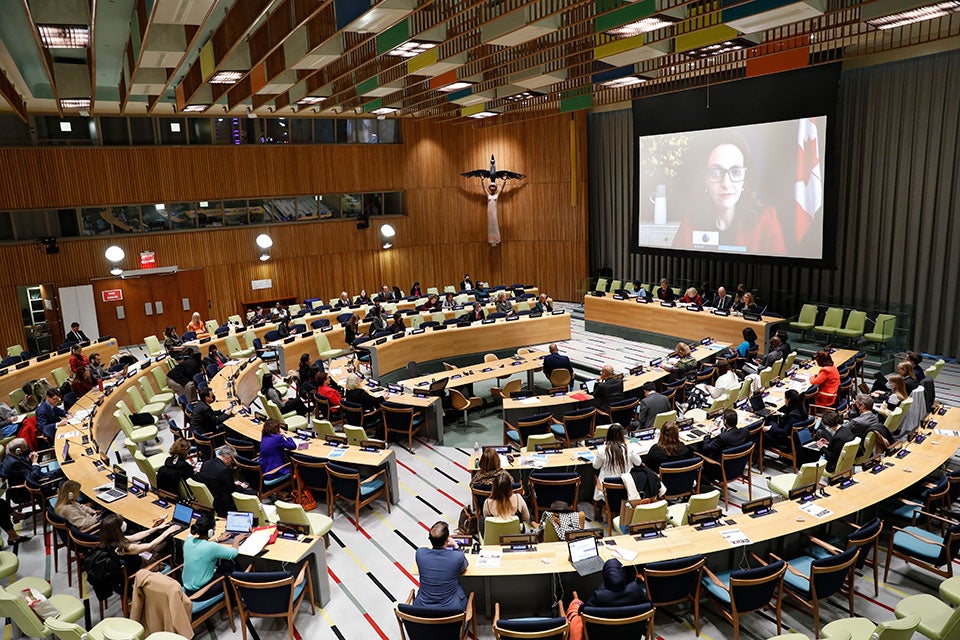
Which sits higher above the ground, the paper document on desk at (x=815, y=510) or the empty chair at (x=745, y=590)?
the paper document on desk at (x=815, y=510)

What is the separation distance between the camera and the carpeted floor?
6160 mm

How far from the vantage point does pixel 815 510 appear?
6465 mm

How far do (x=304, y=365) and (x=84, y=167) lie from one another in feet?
37.2

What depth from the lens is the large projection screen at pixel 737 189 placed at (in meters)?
14.7

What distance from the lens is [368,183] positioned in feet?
74.9

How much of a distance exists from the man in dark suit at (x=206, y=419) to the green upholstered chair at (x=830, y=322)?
12.9 m

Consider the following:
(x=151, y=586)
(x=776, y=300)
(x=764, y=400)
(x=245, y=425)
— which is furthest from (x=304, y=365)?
(x=776, y=300)

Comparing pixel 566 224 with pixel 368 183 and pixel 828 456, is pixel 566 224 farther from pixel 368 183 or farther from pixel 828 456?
pixel 828 456

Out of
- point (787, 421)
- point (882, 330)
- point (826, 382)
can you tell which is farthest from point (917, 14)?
point (882, 330)

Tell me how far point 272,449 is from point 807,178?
13.0 metres

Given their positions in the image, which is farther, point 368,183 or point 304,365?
point 368,183

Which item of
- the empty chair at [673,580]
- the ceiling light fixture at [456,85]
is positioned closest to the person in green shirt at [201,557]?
the empty chair at [673,580]

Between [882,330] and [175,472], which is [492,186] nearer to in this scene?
[882,330]

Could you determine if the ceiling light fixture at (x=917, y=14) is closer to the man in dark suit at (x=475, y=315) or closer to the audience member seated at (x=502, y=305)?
the man in dark suit at (x=475, y=315)
